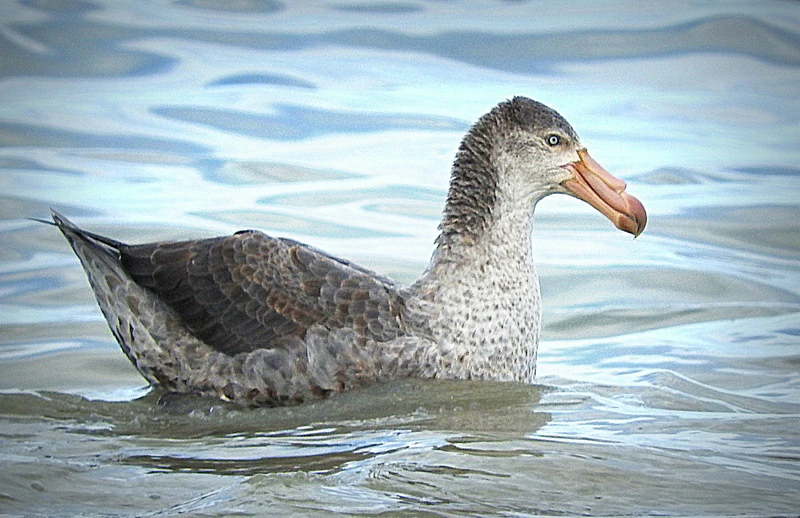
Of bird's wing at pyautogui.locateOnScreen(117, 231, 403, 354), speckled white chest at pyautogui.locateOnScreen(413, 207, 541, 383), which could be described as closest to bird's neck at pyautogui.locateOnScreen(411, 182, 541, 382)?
speckled white chest at pyautogui.locateOnScreen(413, 207, 541, 383)

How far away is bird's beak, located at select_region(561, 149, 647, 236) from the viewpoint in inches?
310

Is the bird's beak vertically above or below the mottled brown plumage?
above

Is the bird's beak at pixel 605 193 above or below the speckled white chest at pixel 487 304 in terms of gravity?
above

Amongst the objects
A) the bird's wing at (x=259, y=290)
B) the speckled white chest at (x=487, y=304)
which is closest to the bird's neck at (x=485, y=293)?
the speckled white chest at (x=487, y=304)

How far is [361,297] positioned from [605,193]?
1395 mm

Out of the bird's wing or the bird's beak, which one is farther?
the bird's beak

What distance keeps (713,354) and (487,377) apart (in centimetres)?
207

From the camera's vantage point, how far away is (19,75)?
17234mm

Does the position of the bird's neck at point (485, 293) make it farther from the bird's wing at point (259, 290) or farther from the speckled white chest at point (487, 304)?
the bird's wing at point (259, 290)

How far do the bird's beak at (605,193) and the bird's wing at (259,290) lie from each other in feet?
3.72

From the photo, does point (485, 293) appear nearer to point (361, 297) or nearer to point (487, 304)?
point (487, 304)

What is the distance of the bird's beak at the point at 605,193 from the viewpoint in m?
7.87

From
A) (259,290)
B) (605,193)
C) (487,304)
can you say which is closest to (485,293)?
(487,304)

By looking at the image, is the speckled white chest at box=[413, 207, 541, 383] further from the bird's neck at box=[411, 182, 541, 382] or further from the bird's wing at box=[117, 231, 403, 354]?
the bird's wing at box=[117, 231, 403, 354]
